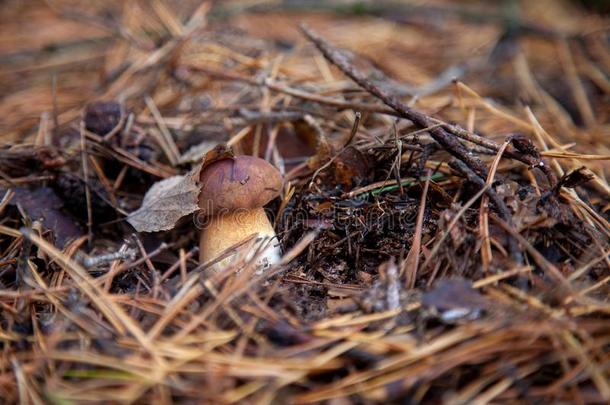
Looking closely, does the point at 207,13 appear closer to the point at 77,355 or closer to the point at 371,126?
the point at 371,126

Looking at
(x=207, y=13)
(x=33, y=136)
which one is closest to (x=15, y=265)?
(x=33, y=136)

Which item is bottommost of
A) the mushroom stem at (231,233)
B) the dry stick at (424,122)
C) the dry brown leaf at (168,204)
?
the mushroom stem at (231,233)

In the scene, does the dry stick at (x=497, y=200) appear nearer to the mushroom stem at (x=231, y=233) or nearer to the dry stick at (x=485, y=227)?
the dry stick at (x=485, y=227)

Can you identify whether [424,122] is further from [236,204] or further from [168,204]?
[168,204]

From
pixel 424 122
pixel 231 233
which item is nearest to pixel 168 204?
pixel 231 233

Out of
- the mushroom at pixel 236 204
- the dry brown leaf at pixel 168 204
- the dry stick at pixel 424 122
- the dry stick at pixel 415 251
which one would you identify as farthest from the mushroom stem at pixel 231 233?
the dry stick at pixel 424 122
